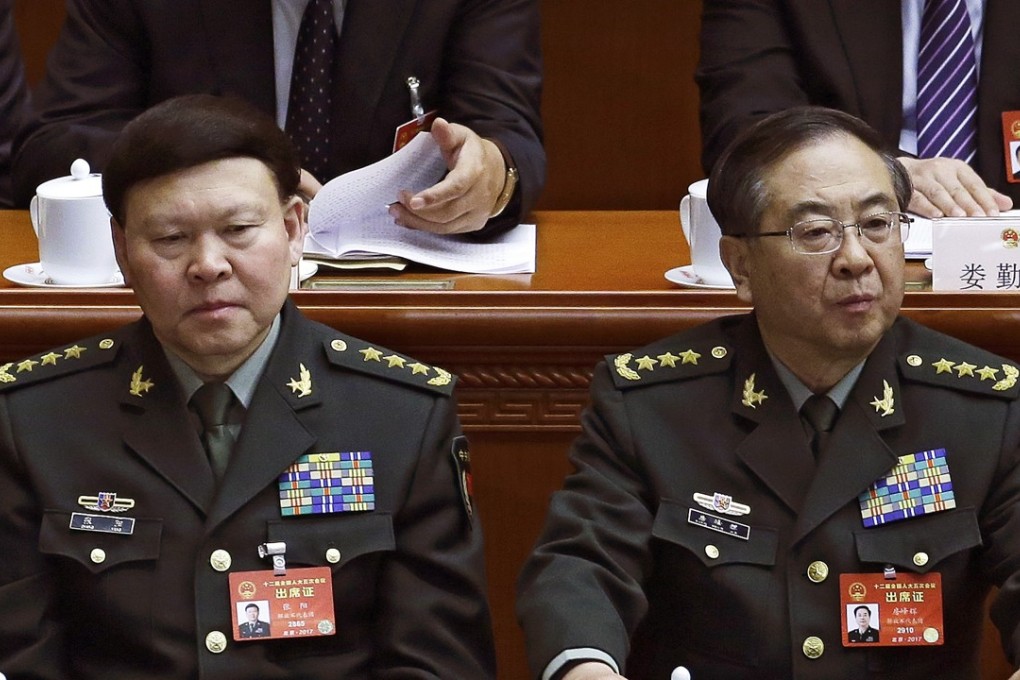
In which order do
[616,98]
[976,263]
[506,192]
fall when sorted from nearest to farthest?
[976,263], [506,192], [616,98]

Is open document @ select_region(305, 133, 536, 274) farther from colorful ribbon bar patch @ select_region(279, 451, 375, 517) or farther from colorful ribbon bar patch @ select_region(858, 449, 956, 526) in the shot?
colorful ribbon bar patch @ select_region(858, 449, 956, 526)

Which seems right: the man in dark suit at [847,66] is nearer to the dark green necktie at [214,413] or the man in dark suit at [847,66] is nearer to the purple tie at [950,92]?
the purple tie at [950,92]

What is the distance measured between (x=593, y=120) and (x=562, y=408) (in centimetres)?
178

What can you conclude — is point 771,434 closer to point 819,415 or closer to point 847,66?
point 819,415

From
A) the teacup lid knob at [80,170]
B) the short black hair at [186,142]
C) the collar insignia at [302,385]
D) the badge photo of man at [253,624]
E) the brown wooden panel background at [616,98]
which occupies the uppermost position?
the brown wooden panel background at [616,98]

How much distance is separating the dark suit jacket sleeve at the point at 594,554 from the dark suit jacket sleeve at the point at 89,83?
4.53ft

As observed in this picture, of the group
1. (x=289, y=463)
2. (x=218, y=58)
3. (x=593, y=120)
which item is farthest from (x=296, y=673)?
(x=593, y=120)

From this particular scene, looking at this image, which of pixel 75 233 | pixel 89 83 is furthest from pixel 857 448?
pixel 89 83

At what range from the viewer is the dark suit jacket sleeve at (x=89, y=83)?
313 centimetres

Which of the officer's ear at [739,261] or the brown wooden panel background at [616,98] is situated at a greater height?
the brown wooden panel background at [616,98]

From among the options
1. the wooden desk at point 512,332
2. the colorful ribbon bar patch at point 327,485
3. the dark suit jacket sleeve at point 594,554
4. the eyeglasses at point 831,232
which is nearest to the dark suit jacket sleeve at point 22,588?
the colorful ribbon bar patch at point 327,485

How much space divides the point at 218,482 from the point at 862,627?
32.2 inches

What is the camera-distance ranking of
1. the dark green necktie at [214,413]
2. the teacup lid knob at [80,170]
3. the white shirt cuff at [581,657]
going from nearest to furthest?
the white shirt cuff at [581,657]
the dark green necktie at [214,413]
the teacup lid knob at [80,170]

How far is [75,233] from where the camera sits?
8.36 ft
